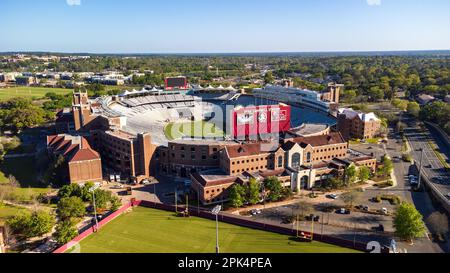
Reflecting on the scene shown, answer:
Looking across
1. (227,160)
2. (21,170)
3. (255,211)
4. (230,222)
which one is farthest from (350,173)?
(21,170)

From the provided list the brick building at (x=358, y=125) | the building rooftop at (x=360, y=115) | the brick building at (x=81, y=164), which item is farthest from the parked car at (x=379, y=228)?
the building rooftop at (x=360, y=115)

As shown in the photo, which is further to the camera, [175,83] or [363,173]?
[175,83]

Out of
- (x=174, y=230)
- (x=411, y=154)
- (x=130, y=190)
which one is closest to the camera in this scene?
(x=174, y=230)

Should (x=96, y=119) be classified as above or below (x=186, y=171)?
above

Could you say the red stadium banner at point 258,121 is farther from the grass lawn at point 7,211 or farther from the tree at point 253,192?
the grass lawn at point 7,211

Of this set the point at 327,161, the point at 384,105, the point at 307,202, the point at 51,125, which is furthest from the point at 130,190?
the point at 384,105

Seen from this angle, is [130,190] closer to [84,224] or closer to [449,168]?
[84,224]

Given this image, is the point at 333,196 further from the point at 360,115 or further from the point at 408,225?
the point at 360,115
